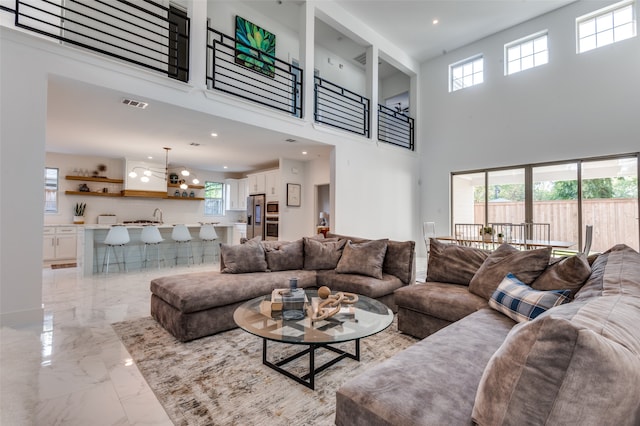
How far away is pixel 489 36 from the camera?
6.92 metres

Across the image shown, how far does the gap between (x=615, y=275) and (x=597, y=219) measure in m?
5.13

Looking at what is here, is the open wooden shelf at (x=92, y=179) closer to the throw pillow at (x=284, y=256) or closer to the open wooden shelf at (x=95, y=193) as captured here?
the open wooden shelf at (x=95, y=193)

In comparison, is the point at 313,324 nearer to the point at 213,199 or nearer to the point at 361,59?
the point at 361,59

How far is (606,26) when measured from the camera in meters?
5.51

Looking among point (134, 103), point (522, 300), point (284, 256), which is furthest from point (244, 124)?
point (522, 300)

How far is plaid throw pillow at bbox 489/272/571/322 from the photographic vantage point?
1.90m

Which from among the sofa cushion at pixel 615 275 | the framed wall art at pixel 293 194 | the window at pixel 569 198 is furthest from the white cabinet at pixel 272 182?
the sofa cushion at pixel 615 275

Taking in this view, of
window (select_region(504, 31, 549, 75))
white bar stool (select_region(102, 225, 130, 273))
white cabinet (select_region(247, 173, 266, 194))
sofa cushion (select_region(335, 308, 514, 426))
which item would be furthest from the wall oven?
window (select_region(504, 31, 549, 75))

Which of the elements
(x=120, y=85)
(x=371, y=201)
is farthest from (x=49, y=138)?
(x=371, y=201)

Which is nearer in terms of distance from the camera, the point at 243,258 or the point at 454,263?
the point at 454,263

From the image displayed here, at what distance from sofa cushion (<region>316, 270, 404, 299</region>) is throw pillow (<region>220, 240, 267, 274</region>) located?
2.50ft

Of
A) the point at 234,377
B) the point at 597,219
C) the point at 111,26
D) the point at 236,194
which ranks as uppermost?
the point at 111,26

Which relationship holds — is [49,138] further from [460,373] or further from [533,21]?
[533,21]

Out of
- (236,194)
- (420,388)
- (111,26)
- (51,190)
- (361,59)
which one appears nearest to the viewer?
(420,388)
